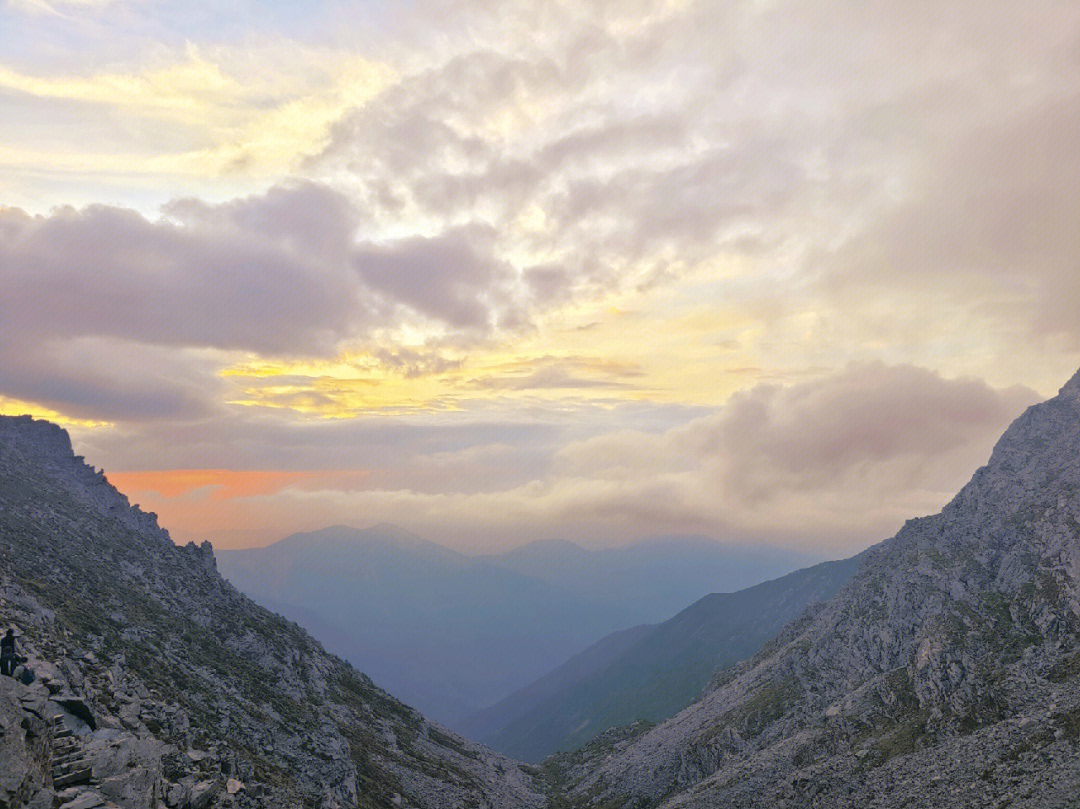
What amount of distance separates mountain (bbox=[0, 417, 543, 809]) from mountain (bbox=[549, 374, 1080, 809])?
55.8m

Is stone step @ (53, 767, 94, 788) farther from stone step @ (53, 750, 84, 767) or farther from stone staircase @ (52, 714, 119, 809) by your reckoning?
stone step @ (53, 750, 84, 767)

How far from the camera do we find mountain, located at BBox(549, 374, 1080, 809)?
72.2m

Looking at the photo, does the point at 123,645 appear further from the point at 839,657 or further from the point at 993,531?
the point at 993,531

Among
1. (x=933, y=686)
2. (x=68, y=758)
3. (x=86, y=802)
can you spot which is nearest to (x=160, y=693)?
(x=68, y=758)

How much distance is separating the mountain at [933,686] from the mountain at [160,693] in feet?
183

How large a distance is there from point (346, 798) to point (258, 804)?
33835mm

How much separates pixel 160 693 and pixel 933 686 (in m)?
116

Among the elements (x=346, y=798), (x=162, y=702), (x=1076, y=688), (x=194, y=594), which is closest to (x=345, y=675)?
(x=194, y=594)

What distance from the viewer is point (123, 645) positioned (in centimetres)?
9106

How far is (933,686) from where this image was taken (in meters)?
93.8

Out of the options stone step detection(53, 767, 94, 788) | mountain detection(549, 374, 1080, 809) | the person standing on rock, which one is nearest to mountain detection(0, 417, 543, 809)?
stone step detection(53, 767, 94, 788)

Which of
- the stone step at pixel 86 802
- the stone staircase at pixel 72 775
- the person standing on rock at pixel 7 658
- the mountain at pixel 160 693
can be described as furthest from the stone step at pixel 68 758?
the person standing on rock at pixel 7 658

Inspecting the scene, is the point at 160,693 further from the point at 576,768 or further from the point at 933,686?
→ the point at 576,768

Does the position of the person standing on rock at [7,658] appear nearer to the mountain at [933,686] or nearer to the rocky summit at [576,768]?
the rocky summit at [576,768]
